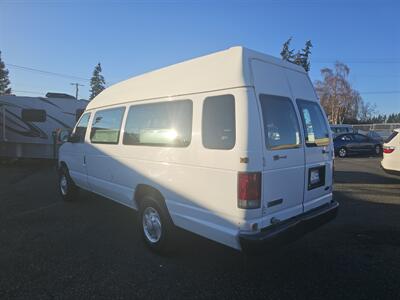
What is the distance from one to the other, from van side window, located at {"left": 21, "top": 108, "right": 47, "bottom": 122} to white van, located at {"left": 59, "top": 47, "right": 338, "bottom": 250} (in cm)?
935

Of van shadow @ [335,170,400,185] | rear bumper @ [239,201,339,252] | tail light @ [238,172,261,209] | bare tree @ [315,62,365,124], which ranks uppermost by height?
bare tree @ [315,62,365,124]

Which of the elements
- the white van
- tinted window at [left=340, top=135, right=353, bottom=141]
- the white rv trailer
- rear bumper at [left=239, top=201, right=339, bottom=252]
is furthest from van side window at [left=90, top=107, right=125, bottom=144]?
tinted window at [left=340, top=135, right=353, bottom=141]

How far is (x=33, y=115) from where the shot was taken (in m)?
A: 13.1

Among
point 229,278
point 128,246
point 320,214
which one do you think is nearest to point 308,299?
point 229,278

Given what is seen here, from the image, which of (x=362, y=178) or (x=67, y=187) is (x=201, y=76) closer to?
(x=67, y=187)

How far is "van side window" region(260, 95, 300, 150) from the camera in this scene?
11.9ft

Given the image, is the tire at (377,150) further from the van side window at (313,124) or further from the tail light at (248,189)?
the tail light at (248,189)

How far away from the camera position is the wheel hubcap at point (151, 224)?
4555mm

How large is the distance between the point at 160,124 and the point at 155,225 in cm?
139

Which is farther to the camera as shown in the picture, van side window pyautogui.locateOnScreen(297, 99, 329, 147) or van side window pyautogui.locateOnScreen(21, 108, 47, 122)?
van side window pyautogui.locateOnScreen(21, 108, 47, 122)

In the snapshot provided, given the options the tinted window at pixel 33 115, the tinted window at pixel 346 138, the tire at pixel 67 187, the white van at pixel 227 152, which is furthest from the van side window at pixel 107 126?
the tinted window at pixel 346 138

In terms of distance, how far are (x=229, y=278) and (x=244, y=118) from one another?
1.87m

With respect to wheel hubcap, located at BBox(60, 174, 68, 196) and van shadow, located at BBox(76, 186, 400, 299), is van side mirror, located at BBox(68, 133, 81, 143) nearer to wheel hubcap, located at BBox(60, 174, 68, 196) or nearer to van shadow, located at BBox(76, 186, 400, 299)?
wheel hubcap, located at BBox(60, 174, 68, 196)

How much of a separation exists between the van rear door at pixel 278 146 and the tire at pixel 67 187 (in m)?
5.12
